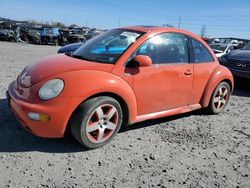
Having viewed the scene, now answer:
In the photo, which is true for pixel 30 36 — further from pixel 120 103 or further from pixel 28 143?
pixel 120 103

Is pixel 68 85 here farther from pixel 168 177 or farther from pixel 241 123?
pixel 241 123

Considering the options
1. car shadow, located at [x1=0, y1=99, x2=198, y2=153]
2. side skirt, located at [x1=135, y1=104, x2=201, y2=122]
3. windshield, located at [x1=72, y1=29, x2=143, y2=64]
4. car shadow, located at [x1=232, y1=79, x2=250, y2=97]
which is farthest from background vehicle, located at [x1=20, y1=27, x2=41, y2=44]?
side skirt, located at [x1=135, y1=104, x2=201, y2=122]

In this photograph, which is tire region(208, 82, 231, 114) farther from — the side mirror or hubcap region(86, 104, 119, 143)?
hubcap region(86, 104, 119, 143)

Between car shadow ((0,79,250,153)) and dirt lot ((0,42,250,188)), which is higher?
car shadow ((0,79,250,153))

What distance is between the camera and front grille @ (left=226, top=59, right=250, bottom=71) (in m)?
8.05

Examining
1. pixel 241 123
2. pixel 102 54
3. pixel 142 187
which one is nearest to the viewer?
pixel 142 187

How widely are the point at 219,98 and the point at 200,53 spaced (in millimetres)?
1093

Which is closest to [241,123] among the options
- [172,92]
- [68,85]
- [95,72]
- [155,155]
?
[172,92]

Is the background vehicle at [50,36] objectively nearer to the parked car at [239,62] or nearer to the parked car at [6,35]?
the parked car at [6,35]

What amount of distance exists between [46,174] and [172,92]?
89.8 inches

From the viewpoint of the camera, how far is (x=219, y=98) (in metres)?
5.66

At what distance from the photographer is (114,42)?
4594 mm

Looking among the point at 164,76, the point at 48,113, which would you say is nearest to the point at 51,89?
the point at 48,113

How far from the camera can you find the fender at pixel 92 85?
3521 mm
